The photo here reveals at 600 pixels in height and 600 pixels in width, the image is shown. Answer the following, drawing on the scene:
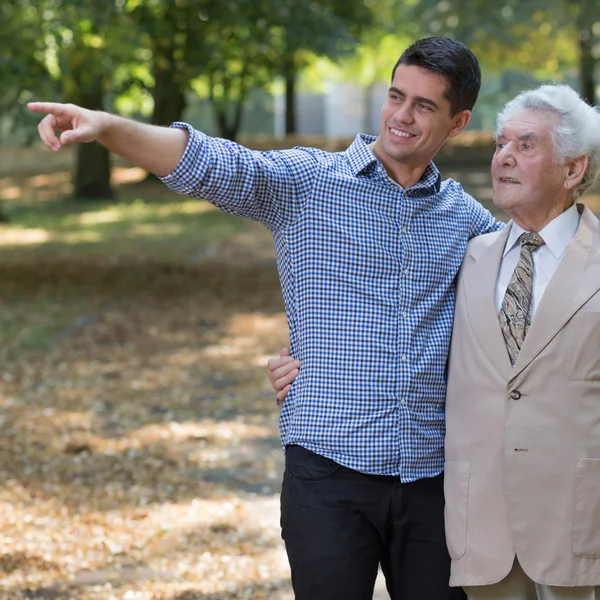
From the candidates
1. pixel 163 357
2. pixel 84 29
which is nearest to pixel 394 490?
pixel 163 357

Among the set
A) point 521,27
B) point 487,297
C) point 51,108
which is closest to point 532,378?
point 487,297

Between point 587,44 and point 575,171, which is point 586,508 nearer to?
point 575,171

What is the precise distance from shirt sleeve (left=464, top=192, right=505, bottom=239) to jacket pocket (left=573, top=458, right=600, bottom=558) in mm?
827

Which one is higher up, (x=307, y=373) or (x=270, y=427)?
(x=307, y=373)

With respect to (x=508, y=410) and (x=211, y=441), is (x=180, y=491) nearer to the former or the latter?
(x=211, y=441)

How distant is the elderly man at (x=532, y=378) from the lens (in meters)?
2.86

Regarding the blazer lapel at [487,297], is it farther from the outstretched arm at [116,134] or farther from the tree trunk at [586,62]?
the tree trunk at [586,62]

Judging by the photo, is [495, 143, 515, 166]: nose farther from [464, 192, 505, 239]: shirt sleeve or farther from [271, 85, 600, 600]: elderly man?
[464, 192, 505, 239]: shirt sleeve

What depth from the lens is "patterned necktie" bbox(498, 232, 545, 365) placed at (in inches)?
116

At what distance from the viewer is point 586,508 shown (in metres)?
2.87

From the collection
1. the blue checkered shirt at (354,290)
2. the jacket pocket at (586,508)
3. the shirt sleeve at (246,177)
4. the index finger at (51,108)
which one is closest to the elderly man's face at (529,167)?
the blue checkered shirt at (354,290)

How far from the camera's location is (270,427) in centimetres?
772

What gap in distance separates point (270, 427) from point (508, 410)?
16.2ft

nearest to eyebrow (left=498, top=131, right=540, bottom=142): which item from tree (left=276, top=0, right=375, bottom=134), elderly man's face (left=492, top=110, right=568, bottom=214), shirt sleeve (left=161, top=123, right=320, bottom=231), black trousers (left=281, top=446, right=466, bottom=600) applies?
elderly man's face (left=492, top=110, right=568, bottom=214)
